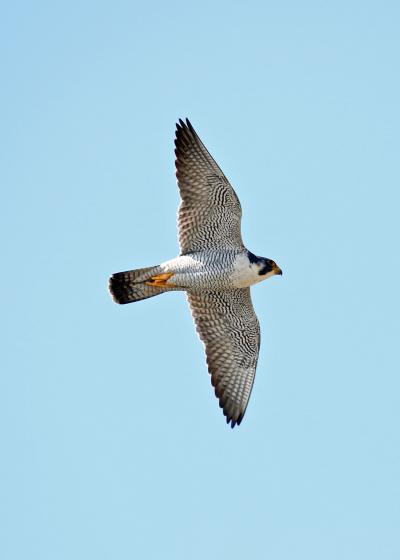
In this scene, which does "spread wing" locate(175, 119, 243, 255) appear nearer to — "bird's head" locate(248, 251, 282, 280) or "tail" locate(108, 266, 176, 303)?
"bird's head" locate(248, 251, 282, 280)

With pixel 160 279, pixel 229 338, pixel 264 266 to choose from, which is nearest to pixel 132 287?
pixel 160 279

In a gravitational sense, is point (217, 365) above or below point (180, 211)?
below

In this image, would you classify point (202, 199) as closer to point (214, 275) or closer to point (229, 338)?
point (214, 275)

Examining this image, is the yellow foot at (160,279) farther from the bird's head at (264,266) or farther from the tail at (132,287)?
the bird's head at (264,266)

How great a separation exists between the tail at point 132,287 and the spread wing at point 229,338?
2.69ft

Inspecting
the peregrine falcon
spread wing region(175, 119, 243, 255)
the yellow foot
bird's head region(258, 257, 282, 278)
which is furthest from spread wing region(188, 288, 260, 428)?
spread wing region(175, 119, 243, 255)

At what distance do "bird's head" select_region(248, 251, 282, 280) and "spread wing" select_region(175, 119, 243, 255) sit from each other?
41 centimetres

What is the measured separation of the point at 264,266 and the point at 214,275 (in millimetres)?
736

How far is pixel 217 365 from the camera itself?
62.2 ft

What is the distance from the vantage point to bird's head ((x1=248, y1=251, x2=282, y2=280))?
1814 cm

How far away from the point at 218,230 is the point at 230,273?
64cm

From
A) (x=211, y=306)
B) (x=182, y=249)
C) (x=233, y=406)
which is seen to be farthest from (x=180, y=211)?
(x=233, y=406)

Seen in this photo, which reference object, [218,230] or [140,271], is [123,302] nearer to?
[140,271]

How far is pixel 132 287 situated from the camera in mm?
18516
